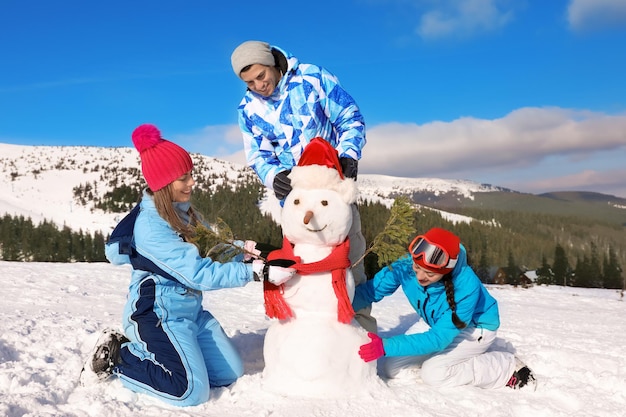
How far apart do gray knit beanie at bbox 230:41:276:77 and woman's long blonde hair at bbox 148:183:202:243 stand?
965 millimetres

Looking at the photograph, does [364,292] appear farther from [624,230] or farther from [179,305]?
[624,230]

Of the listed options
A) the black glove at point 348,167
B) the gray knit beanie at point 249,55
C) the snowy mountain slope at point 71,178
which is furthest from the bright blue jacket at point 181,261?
the snowy mountain slope at point 71,178

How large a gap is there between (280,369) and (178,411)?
2.09 ft

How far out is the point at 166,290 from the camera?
327 cm

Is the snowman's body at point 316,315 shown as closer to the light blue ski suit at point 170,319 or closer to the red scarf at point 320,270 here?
the red scarf at point 320,270

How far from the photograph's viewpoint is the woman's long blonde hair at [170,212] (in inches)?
128

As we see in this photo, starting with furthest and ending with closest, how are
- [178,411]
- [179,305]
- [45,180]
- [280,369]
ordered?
[45,180] → [179,305] → [280,369] → [178,411]

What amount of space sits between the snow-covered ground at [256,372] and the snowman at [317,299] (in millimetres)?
122

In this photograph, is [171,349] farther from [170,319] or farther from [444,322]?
[444,322]

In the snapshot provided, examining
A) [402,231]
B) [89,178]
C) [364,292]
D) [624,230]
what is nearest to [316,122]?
[402,231]

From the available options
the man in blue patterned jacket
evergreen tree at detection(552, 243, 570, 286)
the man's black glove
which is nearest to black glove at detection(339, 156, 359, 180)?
the man in blue patterned jacket

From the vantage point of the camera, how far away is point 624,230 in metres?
111

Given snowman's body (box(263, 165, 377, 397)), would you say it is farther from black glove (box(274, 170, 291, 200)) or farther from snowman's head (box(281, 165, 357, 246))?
black glove (box(274, 170, 291, 200))

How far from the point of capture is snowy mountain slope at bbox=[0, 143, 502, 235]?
271 ft
